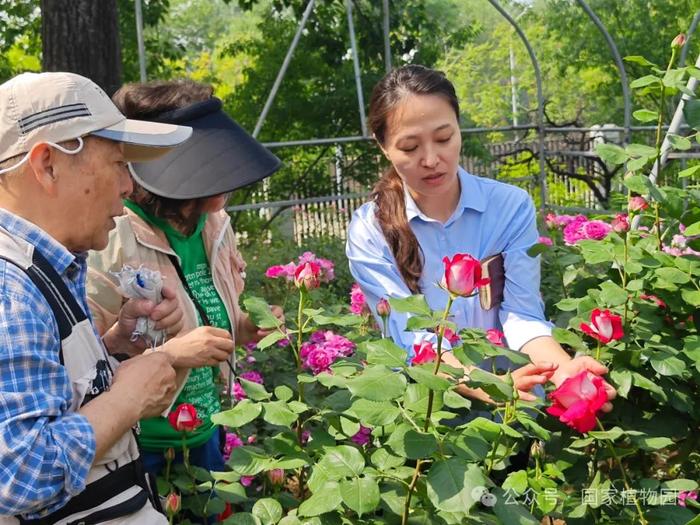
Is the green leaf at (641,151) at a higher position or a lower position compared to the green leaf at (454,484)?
higher

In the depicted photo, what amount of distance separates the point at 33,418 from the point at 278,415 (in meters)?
0.44

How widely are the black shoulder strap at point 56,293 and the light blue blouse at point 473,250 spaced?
862mm

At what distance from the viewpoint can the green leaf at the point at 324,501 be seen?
54.3 inches

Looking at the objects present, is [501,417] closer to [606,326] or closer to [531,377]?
[531,377]

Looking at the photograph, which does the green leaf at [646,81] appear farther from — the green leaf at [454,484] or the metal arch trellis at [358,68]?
the metal arch trellis at [358,68]

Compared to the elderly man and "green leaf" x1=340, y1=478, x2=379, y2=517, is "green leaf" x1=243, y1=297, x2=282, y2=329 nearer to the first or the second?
the elderly man

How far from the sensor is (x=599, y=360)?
1749mm

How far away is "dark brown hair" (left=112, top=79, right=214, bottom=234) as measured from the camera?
204 centimetres

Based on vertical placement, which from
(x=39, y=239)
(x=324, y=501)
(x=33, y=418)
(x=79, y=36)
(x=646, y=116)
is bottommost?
(x=324, y=501)

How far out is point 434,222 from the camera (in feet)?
7.32

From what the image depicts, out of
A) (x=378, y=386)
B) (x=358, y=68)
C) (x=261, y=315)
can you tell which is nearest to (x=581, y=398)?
(x=378, y=386)

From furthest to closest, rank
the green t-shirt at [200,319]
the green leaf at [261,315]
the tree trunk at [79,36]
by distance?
the tree trunk at [79,36] → the green t-shirt at [200,319] → the green leaf at [261,315]

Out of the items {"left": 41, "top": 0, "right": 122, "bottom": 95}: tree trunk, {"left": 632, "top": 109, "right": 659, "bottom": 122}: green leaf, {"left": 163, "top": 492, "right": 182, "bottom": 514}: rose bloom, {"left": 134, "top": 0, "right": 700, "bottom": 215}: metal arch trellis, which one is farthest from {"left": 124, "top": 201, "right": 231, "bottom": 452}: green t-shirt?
{"left": 41, "top": 0, "right": 122, "bottom": 95}: tree trunk

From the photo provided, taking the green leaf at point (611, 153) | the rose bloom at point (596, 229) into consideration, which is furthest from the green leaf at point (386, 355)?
the rose bloom at point (596, 229)
